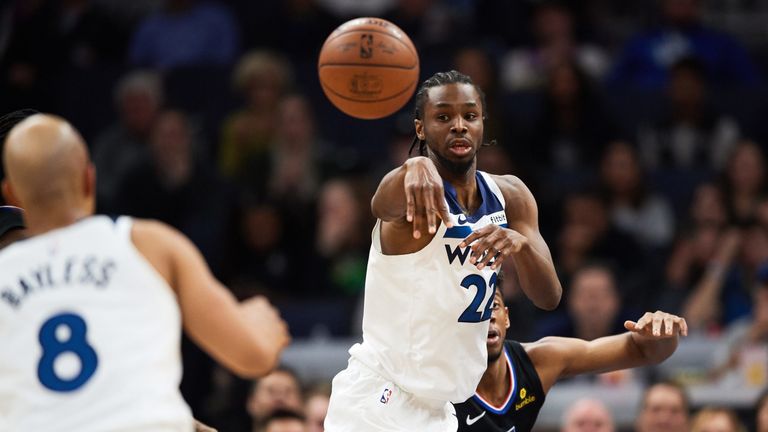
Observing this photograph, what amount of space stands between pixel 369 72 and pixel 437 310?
167cm

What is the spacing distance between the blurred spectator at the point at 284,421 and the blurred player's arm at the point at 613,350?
2.34 metres

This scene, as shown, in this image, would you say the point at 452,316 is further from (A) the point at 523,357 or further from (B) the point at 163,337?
(B) the point at 163,337

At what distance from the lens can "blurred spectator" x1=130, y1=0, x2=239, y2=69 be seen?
44.7 ft

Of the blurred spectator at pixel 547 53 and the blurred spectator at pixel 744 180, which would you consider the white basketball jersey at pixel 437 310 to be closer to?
the blurred spectator at pixel 744 180

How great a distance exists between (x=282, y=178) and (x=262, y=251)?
30.0 inches

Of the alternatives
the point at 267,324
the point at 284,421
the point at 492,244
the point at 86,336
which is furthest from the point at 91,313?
the point at 284,421

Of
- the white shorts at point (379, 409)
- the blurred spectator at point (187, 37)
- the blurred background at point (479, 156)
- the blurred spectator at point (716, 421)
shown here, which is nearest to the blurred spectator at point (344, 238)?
→ the blurred background at point (479, 156)

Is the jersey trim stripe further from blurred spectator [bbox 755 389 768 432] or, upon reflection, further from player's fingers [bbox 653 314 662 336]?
blurred spectator [bbox 755 389 768 432]

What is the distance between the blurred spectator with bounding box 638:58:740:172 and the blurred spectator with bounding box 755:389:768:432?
12.2ft

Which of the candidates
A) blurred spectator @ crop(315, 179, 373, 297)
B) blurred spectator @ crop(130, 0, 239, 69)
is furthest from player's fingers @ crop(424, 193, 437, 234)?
blurred spectator @ crop(130, 0, 239, 69)

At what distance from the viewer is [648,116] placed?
13023mm

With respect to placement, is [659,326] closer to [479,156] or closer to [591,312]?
[591,312]

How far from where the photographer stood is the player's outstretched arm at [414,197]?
18.1 ft

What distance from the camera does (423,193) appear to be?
552cm
